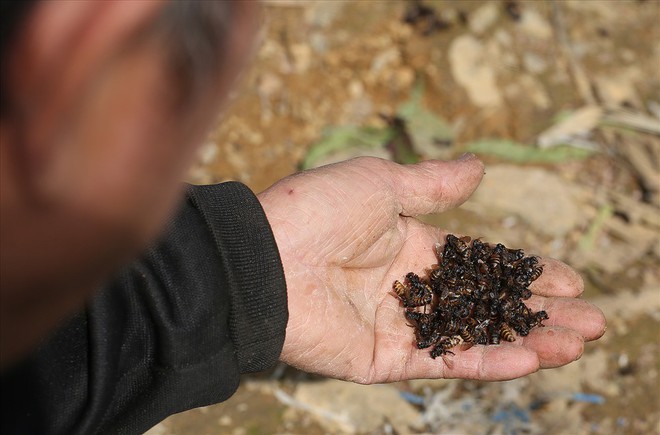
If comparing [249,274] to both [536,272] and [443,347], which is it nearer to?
[443,347]

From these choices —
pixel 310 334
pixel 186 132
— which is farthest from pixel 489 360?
pixel 186 132

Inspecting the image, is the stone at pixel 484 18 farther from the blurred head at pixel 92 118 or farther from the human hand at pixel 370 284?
the blurred head at pixel 92 118

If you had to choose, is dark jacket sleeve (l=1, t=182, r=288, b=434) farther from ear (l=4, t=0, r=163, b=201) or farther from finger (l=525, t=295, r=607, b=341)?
ear (l=4, t=0, r=163, b=201)

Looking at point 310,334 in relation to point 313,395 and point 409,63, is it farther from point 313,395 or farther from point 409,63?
point 409,63

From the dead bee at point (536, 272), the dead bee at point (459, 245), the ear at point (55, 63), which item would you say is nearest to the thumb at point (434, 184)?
the dead bee at point (459, 245)

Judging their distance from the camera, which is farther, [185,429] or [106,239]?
[185,429]

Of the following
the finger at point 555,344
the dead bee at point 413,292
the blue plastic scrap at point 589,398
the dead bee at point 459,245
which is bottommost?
the blue plastic scrap at point 589,398

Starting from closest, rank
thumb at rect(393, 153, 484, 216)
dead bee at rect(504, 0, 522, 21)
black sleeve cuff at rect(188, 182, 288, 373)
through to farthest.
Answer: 1. black sleeve cuff at rect(188, 182, 288, 373)
2. thumb at rect(393, 153, 484, 216)
3. dead bee at rect(504, 0, 522, 21)

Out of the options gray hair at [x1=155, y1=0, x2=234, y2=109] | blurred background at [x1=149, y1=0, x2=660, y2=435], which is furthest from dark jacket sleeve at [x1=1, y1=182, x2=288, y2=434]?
gray hair at [x1=155, y1=0, x2=234, y2=109]
